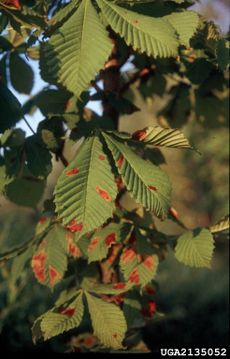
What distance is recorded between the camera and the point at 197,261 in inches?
66.2

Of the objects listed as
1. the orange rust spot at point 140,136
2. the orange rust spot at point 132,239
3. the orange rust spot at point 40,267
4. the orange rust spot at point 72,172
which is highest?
the orange rust spot at point 72,172

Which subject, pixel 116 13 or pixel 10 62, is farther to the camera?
pixel 10 62

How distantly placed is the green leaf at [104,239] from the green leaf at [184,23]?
69 centimetres

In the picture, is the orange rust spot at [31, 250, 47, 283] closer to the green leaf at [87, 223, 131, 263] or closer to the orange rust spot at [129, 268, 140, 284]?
the green leaf at [87, 223, 131, 263]

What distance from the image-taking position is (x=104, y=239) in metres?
1.77

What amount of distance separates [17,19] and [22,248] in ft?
2.67

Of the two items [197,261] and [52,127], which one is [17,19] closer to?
[52,127]

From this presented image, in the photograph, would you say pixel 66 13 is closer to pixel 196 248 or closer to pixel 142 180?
pixel 142 180

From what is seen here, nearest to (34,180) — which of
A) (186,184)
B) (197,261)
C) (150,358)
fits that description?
(197,261)

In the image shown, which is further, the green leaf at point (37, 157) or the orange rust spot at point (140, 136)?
the green leaf at point (37, 157)

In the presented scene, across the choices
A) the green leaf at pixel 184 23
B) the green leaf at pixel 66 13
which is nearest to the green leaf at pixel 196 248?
the green leaf at pixel 184 23

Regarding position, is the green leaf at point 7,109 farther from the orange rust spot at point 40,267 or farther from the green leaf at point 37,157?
the orange rust spot at point 40,267

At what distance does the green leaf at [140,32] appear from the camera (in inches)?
54.7

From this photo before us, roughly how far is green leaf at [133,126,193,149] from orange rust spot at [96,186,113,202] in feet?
0.73
